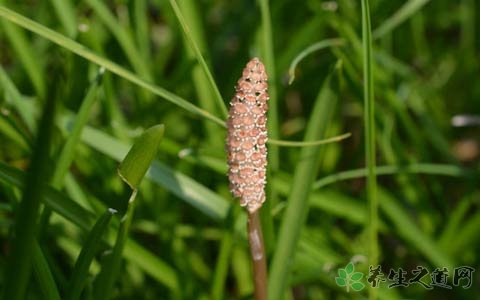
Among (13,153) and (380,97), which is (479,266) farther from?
(13,153)

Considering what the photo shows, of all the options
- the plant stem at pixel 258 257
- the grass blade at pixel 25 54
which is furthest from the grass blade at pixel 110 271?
the grass blade at pixel 25 54

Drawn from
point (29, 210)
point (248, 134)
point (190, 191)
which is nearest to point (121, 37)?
point (190, 191)

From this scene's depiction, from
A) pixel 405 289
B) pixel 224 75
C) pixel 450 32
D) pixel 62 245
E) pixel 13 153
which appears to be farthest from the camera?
pixel 450 32

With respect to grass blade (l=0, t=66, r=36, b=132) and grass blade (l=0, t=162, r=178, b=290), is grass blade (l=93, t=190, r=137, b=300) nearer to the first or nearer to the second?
grass blade (l=0, t=162, r=178, b=290)

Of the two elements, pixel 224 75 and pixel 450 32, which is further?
pixel 450 32

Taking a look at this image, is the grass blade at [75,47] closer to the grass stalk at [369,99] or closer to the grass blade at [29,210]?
the grass stalk at [369,99]

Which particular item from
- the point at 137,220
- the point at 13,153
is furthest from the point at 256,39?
the point at 13,153

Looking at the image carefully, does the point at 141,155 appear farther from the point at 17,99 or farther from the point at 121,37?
the point at 121,37
